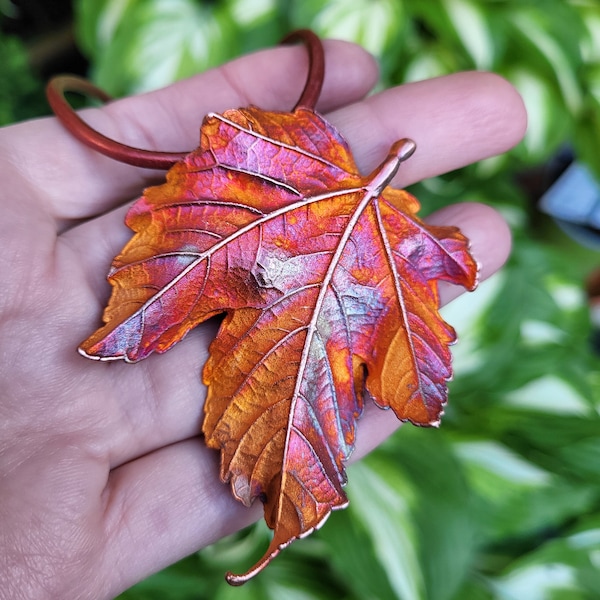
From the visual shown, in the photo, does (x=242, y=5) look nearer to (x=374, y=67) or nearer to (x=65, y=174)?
(x=374, y=67)

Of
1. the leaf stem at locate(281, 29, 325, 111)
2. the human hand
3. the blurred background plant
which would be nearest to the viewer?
the human hand

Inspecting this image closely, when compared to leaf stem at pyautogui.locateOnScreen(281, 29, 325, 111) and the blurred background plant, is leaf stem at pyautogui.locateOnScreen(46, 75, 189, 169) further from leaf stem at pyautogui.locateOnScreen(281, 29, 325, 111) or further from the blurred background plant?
the blurred background plant

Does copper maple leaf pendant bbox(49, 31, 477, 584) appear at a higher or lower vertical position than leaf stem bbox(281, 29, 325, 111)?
lower

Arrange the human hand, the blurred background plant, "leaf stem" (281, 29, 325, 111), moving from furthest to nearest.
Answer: the blurred background plant
"leaf stem" (281, 29, 325, 111)
the human hand

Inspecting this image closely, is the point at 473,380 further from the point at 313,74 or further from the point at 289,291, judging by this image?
the point at 313,74

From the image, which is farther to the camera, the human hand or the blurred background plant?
the blurred background plant

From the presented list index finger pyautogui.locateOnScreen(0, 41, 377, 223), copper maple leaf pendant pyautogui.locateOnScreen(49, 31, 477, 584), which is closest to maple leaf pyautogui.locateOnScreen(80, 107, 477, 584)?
copper maple leaf pendant pyautogui.locateOnScreen(49, 31, 477, 584)
